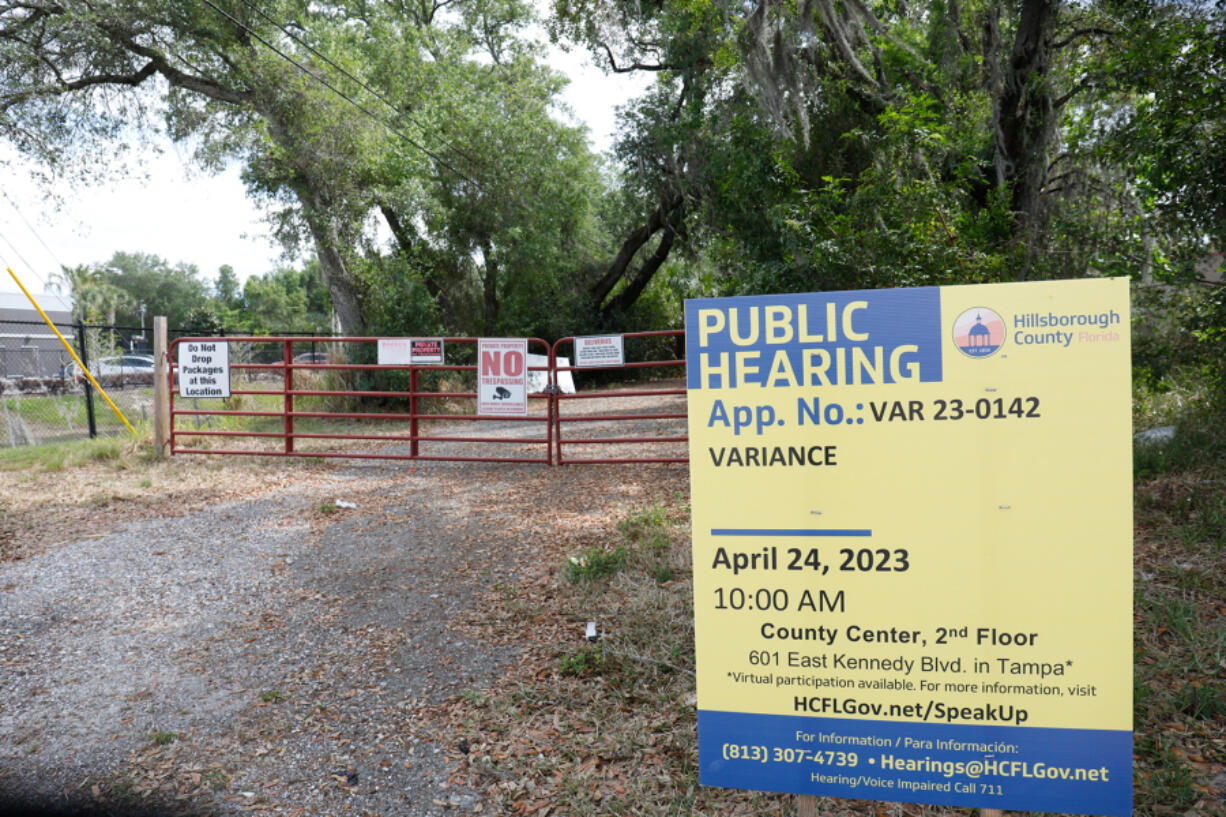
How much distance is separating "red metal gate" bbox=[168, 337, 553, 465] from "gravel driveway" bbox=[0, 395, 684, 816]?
5.37 ft

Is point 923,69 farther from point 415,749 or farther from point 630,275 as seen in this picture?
point 630,275

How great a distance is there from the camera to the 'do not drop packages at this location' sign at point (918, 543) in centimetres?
200

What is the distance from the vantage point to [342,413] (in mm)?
12055

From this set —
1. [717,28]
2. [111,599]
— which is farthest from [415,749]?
[717,28]

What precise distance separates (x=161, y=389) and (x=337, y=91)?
296 inches

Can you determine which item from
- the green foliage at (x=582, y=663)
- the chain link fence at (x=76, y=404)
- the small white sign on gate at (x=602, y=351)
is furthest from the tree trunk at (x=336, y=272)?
the green foliage at (x=582, y=663)

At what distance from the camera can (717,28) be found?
1116cm

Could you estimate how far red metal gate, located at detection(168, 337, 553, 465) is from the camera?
32.0ft

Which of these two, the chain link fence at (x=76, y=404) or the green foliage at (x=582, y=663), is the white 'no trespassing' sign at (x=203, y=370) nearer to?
the chain link fence at (x=76, y=404)

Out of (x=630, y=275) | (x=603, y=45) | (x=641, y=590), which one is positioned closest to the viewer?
(x=641, y=590)

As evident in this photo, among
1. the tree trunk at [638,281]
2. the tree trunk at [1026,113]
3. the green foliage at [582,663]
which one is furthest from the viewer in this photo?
the tree trunk at [638,281]

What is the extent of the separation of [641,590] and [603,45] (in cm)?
1429

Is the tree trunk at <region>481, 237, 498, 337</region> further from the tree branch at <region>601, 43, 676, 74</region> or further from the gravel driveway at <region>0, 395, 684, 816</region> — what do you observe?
the gravel driveway at <region>0, 395, 684, 816</region>

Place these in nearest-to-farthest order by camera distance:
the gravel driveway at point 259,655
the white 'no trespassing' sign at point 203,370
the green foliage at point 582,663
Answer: the gravel driveway at point 259,655, the green foliage at point 582,663, the white 'no trespassing' sign at point 203,370
